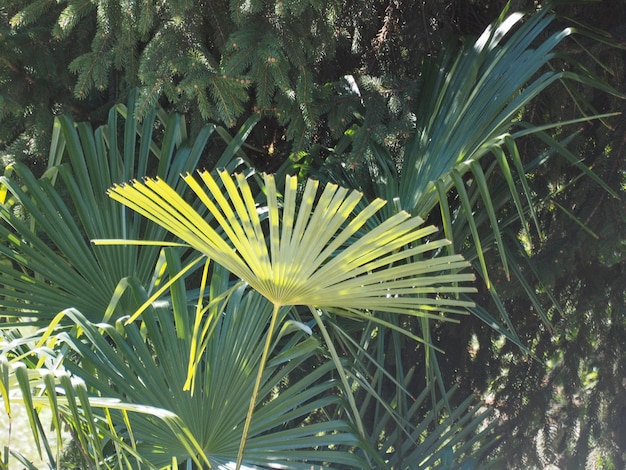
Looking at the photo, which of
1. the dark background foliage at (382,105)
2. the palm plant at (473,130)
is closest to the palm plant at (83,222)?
the dark background foliage at (382,105)

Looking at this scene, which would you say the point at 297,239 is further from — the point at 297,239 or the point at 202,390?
the point at 202,390

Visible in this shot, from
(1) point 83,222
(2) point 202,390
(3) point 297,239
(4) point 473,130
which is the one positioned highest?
(4) point 473,130

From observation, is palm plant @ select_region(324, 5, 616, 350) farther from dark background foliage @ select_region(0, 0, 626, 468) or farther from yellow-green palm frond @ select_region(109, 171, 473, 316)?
yellow-green palm frond @ select_region(109, 171, 473, 316)

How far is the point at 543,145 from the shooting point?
2453 mm

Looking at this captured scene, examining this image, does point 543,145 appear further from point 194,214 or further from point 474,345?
point 194,214

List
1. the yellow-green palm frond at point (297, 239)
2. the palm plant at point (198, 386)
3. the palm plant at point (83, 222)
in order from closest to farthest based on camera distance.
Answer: the yellow-green palm frond at point (297, 239), the palm plant at point (198, 386), the palm plant at point (83, 222)

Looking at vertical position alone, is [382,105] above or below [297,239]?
above

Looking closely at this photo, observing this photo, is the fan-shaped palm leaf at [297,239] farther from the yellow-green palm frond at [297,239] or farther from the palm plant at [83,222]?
the palm plant at [83,222]

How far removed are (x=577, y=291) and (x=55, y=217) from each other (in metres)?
1.73

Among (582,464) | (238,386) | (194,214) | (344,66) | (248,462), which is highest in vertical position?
(344,66)

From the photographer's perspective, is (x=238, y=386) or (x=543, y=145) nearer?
(x=238, y=386)

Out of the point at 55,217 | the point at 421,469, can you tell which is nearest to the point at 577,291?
the point at 421,469

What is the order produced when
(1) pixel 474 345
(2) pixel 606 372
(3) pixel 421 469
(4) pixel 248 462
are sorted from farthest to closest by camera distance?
(1) pixel 474 345, (2) pixel 606 372, (3) pixel 421 469, (4) pixel 248 462

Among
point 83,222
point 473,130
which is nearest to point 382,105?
point 473,130
